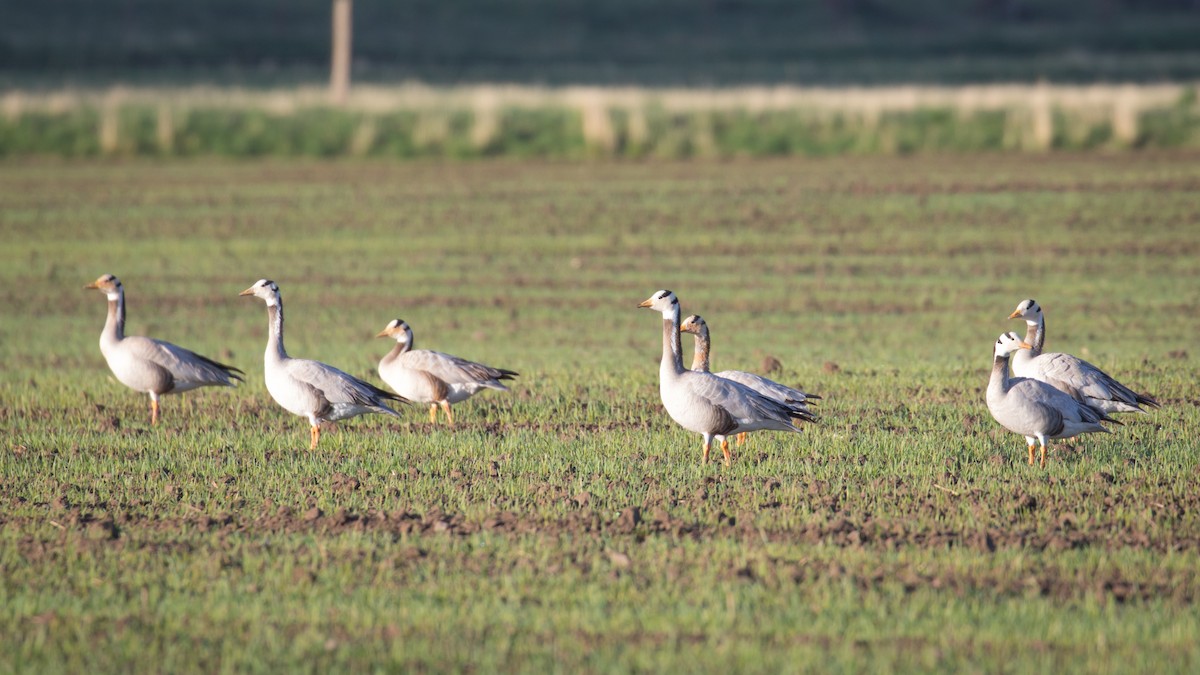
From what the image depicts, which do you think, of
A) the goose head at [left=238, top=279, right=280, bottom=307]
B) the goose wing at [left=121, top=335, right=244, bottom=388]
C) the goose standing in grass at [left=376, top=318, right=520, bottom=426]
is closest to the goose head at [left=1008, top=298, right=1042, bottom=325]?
the goose standing in grass at [left=376, top=318, right=520, bottom=426]

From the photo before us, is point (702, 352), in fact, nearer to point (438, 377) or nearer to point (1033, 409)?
point (438, 377)

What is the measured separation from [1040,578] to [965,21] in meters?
88.9

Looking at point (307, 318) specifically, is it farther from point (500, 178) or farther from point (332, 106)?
point (332, 106)

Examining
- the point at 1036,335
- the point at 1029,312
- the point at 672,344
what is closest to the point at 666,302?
the point at 672,344

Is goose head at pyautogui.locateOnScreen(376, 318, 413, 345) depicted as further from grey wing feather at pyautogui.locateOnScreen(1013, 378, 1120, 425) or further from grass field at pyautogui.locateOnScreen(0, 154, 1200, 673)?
grey wing feather at pyautogui.locateOnScreen(1013, 378, 1120, 425)

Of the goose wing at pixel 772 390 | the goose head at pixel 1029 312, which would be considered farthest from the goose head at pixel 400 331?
the goose head at pixel 1029 312

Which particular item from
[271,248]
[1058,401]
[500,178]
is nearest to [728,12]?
[500,178]

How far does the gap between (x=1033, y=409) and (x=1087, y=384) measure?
1.38m

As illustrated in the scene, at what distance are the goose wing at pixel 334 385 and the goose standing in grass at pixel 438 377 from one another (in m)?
0.91

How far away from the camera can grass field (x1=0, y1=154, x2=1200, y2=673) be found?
285 inches

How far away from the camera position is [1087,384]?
1157 cm

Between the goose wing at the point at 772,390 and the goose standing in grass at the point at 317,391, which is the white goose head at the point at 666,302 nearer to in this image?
the goose wing at the point at 772,390

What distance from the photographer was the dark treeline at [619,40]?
6725 centimetres

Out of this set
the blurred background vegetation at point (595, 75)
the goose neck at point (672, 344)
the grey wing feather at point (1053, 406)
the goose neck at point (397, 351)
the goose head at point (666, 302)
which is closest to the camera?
the grey wing feather at point (1053, 406)
